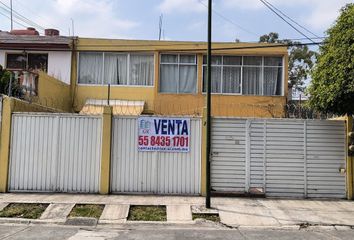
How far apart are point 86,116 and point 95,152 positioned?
1.18 meters

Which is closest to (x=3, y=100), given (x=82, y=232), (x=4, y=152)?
(x=4, y=152)

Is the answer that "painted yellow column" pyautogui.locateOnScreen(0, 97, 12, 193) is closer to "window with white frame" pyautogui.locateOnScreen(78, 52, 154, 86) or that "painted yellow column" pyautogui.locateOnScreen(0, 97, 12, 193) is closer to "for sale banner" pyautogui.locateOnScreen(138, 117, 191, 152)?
"for sale banner" pyautogui.locateOnScreen(138, 117, 191, 152)

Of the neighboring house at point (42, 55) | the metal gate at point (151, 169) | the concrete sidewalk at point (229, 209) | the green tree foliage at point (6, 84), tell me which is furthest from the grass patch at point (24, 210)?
the neighboring house at point (42, 55)

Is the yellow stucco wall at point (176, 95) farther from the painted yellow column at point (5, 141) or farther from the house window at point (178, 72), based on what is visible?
the painted yellow column at point (5, 141)

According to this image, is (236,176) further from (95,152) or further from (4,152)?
(4,152)

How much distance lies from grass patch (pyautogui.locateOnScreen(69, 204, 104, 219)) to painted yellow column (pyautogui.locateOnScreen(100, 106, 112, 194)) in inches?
61.3

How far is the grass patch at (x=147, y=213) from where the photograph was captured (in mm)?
11500

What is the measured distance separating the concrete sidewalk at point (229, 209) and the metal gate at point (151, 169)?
442 millimetres

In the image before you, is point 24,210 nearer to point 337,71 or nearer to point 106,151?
point 106,151

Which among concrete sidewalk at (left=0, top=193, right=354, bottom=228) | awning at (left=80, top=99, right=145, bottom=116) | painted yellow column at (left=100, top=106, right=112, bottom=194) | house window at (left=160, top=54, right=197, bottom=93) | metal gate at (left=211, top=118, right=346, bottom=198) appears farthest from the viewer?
house window at (left=160, top=54, right=197, bottom=93)

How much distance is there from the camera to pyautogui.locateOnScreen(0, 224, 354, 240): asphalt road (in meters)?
9.57

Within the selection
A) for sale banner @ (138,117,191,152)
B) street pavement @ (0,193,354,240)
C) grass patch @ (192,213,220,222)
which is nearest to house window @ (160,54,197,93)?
A: for sale banner @ (138,117,191,152)

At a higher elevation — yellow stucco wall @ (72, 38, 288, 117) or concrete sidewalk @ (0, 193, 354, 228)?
yellow stucco wall @ (72, 38, 288, 117)

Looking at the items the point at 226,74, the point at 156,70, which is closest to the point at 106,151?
the point at 156,70
